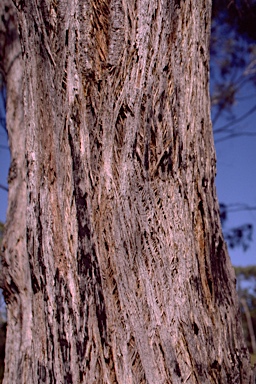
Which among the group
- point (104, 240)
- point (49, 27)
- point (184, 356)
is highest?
point (49, 27)

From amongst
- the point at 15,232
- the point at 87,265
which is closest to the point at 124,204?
the point at 87,265

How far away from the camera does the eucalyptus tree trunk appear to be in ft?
4.43

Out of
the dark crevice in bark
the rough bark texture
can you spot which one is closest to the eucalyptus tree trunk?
the dark crevice in bark

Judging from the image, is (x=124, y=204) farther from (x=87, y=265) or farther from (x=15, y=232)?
(x=15, y=232)

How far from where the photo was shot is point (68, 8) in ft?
5.24

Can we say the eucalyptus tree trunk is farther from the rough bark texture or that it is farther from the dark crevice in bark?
the rough bark texture

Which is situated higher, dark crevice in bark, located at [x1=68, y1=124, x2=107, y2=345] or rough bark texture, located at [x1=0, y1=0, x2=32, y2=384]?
rough bark texture, located at [x1=0, y1=0, x2=32, y2=384]

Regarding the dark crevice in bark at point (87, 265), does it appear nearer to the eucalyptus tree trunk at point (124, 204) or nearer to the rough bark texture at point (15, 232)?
the eucalyptus tree trunk at point (124, 204)

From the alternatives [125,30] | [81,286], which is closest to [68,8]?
[125,30]

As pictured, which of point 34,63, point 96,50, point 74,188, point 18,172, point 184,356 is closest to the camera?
point 184,356

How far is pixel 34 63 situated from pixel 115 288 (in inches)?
32.8

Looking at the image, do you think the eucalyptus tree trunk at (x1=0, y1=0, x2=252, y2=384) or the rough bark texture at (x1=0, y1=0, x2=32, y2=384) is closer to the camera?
the eucalyptus tree trunk at (x1=0, y1=0, x2=252, y2=384)

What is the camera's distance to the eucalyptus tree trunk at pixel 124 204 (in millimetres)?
1350

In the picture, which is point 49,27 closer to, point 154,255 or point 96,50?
point 96,50
